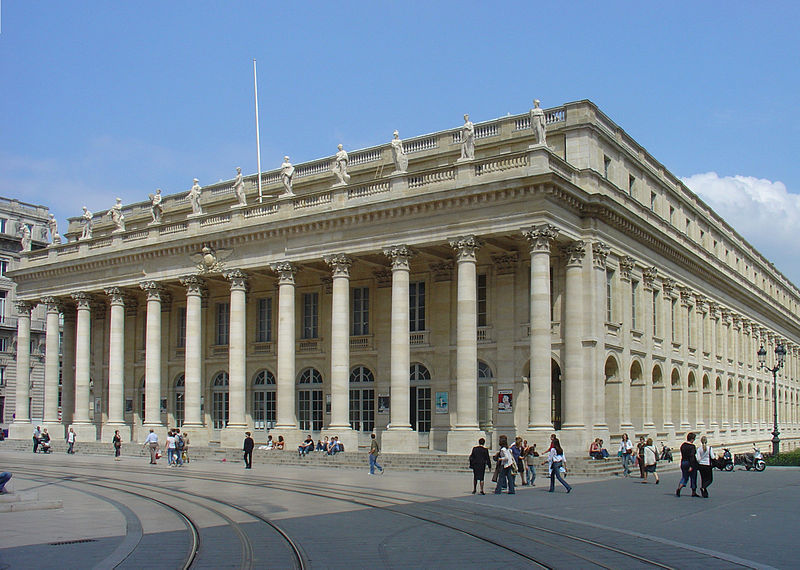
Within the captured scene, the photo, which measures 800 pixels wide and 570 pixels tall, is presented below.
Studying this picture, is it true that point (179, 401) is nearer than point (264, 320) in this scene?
No

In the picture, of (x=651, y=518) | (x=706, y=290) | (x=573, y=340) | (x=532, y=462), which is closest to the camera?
(x=651, y=518)

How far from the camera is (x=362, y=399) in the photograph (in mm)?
43438

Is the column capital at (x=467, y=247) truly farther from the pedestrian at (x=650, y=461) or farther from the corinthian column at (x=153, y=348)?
the corinthian column at (x=153, y=348)

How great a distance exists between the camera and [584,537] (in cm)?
1512

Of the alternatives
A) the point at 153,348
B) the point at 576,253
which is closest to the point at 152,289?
the point at 153,348

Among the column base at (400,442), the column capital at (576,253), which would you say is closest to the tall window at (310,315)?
the column base at (400,442)

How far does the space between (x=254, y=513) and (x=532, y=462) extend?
47.3 feet

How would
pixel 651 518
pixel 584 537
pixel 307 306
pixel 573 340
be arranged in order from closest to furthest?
pixel 584 537 < pixel 651 518 < pixel 573 340 < pixel 307 306

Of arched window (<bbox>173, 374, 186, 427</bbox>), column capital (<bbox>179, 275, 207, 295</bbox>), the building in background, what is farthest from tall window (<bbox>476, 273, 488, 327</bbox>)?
the building in background

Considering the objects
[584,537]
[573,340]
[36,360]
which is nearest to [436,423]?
[573,340]

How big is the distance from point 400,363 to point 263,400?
12.9 m

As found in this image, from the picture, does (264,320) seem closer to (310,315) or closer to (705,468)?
(310,315)

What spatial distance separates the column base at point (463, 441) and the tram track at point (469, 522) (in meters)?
9.23

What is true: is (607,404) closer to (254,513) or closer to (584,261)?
(584,261)
